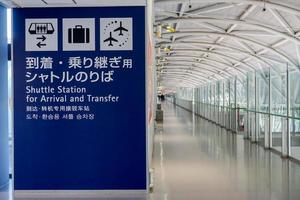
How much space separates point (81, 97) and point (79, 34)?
96 centimetres

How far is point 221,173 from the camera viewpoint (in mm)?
9031

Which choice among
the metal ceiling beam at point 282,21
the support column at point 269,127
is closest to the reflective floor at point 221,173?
the support column at point 269,127

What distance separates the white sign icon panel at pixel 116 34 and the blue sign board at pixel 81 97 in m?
0.02

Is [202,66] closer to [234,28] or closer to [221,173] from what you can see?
[234,28]

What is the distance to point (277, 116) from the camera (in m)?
12.4

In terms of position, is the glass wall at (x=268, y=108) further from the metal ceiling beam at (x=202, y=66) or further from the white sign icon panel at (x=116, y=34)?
the metal ceiling beam at (x=202, y=66)

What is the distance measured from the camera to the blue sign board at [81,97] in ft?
23.0

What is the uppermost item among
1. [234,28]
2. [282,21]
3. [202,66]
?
[234,28]

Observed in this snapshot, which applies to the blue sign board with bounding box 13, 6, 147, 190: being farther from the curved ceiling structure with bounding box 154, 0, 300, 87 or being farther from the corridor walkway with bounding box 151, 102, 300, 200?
the curved ceiling structure with bounding box 154, 0, 300, 87

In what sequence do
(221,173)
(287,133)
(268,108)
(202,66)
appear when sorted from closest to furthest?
(221,173) < (287,133) < (268,108) < (202,66)

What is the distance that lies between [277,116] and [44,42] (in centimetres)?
751

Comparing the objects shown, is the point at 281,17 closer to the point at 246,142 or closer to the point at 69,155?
the point at 246,142

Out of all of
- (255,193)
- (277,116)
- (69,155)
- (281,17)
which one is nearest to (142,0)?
(69,155)

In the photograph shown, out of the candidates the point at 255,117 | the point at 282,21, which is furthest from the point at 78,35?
the point at 282,21
